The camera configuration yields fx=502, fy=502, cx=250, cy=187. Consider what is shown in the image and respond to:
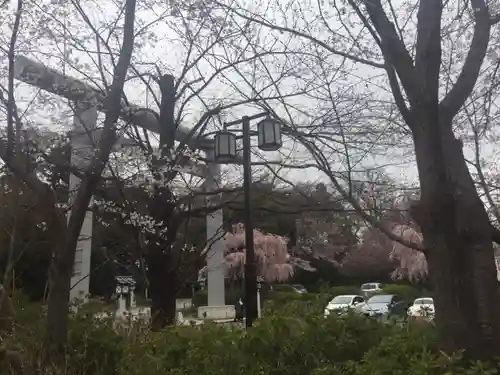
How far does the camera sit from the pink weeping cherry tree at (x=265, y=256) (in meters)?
28.0

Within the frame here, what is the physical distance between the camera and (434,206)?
274 cm

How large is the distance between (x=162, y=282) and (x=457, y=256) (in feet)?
21.2

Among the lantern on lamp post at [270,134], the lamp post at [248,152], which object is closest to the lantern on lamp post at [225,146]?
the lamp post at [248,152]

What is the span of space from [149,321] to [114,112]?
8.38 feet

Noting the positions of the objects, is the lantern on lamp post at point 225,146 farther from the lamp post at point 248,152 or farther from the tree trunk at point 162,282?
the tree trunk at point 162,282

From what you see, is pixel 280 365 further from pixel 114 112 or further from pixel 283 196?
pixel 283 196

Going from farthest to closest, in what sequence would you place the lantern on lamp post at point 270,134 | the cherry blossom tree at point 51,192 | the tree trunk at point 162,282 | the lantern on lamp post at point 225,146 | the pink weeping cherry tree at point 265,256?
the pink weeping cherry tree at point 265,256 < the tree trunk at point 162,282 < the lantern on lamp post at point 225,146 < the lantern on lamp post at point 270,134 < the cherry blossom tree at point 51,192

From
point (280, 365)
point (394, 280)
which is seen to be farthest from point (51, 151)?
point (394, 280)

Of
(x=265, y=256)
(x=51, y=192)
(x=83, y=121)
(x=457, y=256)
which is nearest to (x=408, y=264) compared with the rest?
(x=265, y=256)

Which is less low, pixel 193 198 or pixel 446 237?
pixel 193 198

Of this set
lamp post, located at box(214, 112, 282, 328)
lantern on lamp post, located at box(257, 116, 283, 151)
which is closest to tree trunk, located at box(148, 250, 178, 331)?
lamp post, located at box(214, 112, 282, 328)

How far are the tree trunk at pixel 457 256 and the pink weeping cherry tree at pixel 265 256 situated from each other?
24285 millimetres

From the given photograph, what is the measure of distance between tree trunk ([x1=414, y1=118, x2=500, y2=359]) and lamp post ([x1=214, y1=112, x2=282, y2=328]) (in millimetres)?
3689

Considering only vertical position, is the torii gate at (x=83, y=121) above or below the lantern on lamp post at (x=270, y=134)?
above
